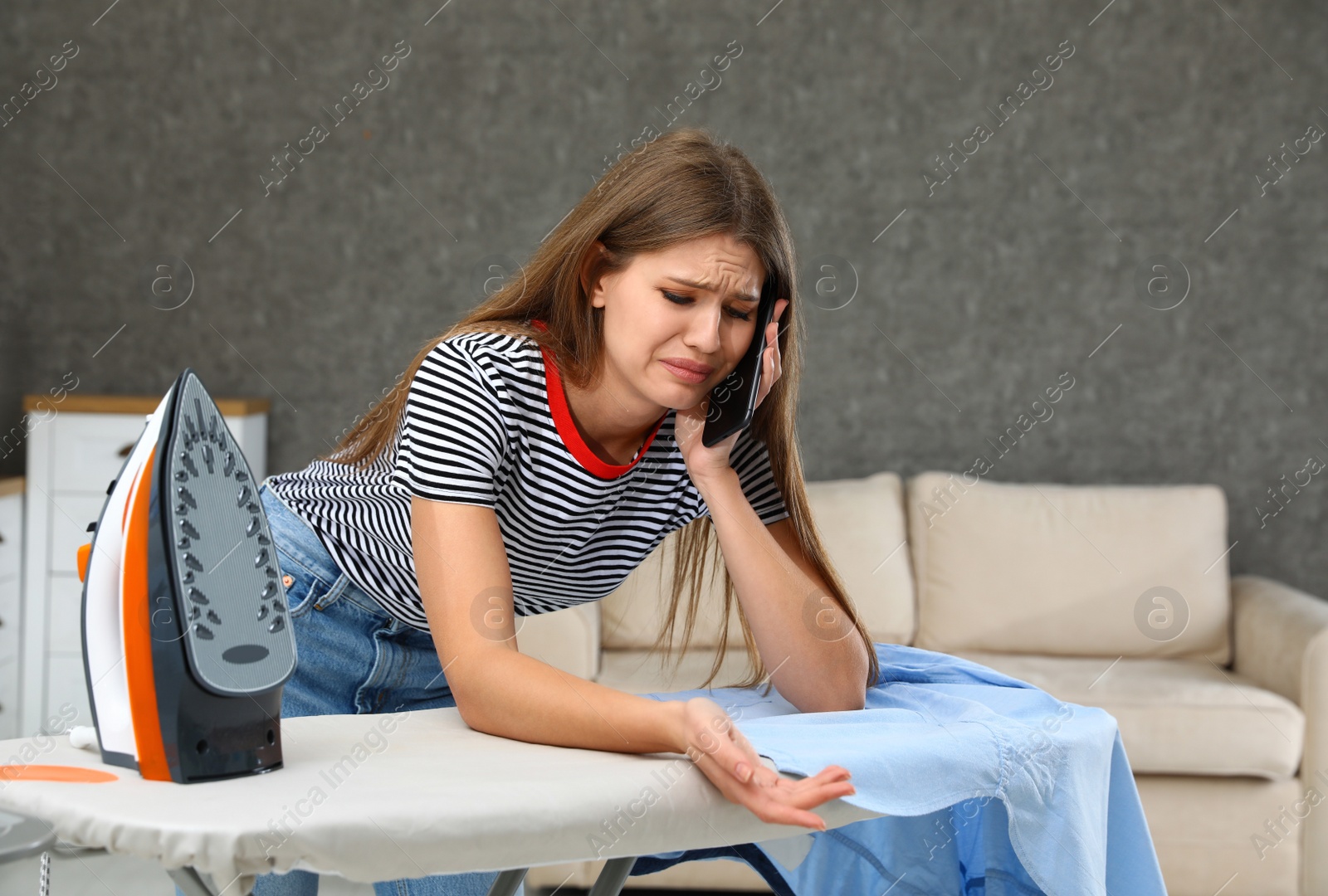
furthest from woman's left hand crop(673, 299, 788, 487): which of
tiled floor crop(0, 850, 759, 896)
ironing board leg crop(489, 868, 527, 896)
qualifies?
tiled floor crop(0, 850, 759, 896)

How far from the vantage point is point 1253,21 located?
126 inches

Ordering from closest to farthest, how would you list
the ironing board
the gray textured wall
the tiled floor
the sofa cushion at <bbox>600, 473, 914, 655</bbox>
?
1. the ironing board
2. the tiled floor
3. the sofa cushion at <bbox>600, 473, 914, 655</bbox>
4. the gray textured wall

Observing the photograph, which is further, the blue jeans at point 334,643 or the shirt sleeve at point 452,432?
the blue jeans at point 334,643

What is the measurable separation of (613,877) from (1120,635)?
2.32 meters

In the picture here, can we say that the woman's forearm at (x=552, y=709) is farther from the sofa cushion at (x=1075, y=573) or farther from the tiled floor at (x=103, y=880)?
the sofa cushion at (x=1075, y=573)

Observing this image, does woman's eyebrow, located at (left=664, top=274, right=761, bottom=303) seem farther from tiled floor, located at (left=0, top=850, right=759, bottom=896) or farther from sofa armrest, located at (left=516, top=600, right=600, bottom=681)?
tiled floor, located at (left=0, top=850, right=759, bottom=896)

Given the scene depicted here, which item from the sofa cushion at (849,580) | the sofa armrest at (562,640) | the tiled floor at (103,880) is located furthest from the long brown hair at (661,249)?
the sofa cushion at (849,580)

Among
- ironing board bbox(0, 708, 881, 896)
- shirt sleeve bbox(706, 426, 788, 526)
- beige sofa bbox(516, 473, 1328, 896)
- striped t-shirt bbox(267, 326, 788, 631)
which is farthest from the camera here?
beige sofa bbox(516, 473, 1328, 896)

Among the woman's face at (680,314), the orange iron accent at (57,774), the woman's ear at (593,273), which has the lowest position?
the orange iron accent at (57,774)

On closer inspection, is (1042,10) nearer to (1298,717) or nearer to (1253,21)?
(1253,21)

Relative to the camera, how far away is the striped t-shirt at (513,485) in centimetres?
91

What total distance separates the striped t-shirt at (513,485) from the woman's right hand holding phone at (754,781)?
0.29m

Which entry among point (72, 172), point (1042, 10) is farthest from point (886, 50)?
point (72, 172)

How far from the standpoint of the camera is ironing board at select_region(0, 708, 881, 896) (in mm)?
568
